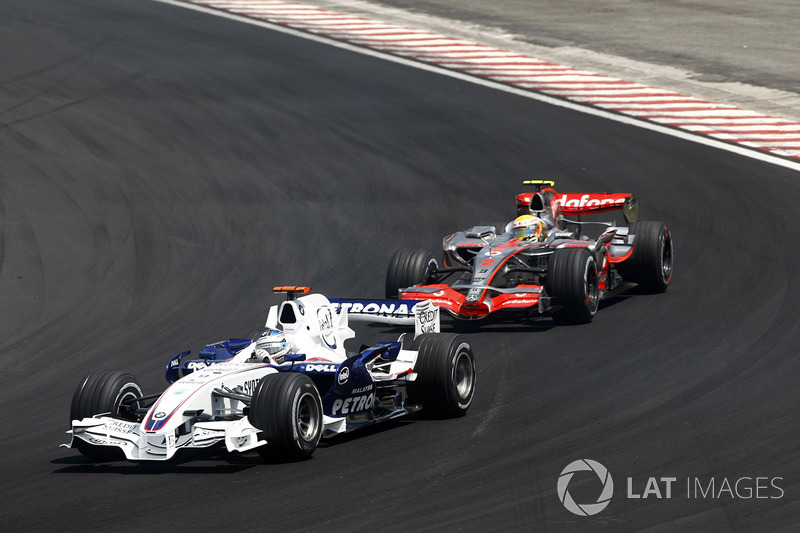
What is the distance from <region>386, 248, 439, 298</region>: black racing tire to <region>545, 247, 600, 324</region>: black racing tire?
1.56 m

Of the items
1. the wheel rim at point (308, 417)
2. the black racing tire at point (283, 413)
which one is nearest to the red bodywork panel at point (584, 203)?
the wheel rim at point (308, 417)

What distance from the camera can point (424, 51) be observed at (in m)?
31.3

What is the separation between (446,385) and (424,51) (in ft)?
69.1

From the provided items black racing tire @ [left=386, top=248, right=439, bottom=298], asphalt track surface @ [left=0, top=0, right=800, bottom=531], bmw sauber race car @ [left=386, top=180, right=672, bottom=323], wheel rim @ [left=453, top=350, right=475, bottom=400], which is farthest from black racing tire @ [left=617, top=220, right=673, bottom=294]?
wheel rim @ [left=453, top=350, right=475, bottom=400]

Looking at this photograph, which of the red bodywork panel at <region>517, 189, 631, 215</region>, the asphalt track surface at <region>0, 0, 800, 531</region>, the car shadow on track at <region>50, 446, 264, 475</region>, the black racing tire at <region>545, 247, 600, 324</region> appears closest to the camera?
the asphalt track surface at <region>0, 0, 800, 531</region>

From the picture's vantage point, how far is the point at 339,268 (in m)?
17.9

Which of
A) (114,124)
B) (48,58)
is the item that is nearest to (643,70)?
(114,124)

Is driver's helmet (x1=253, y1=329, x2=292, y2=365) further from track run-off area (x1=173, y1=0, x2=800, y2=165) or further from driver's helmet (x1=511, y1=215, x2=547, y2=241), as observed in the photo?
track run-off area (x1=173, y1=0, x2=800, y2=165)

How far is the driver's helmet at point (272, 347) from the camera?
10.8 metres

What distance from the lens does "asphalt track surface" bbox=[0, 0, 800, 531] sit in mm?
9242

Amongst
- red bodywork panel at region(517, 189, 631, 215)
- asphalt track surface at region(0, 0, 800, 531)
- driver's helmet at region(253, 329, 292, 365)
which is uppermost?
driver's helmet at region(253, 329, 292, 365)

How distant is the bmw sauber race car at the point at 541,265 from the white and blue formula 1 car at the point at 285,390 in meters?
2.63

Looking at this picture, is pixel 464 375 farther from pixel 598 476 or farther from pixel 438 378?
pixel 598 476

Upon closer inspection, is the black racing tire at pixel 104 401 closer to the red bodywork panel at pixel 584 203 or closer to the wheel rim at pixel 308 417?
the wheel rim at pixel 308 417
